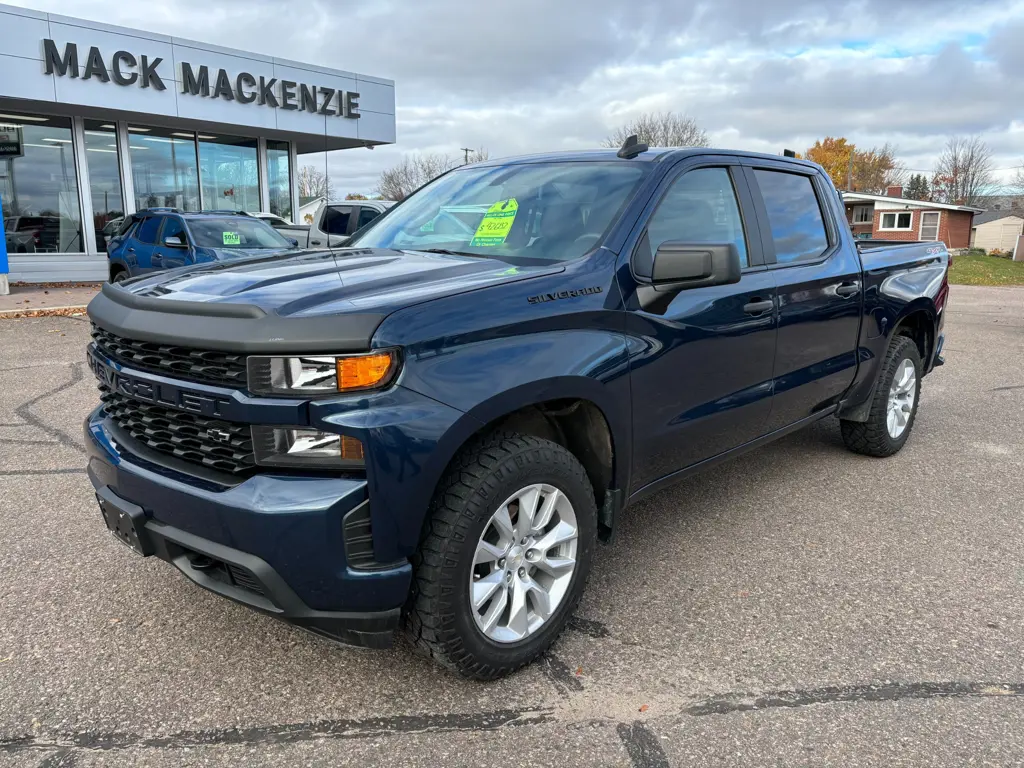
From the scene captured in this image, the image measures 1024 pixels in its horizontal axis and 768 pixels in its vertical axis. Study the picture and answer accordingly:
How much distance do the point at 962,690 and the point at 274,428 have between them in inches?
95.4

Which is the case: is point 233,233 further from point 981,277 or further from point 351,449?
point 981,277

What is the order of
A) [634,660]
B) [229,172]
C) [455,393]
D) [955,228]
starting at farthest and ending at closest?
[955,228]
[229,172]
[634,660]
[455,393]

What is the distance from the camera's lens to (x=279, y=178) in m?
23.0

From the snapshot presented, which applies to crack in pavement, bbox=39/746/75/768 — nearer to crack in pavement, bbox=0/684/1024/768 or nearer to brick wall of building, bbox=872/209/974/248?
crack in pavement, bbox=0/684/1024/768

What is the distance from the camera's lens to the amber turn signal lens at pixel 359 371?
2.22 metres

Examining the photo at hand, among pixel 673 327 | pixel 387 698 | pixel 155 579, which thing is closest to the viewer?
pixel 387 698

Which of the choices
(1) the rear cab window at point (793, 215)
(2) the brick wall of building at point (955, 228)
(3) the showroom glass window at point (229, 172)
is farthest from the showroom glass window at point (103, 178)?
(2) the brick wall of building at point (955, 228)

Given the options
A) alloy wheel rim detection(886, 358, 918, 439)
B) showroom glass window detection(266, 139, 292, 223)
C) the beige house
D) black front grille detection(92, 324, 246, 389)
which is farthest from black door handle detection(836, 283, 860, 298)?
the beige house

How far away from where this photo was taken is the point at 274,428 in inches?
88.3

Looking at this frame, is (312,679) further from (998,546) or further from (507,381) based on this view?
(998,546)

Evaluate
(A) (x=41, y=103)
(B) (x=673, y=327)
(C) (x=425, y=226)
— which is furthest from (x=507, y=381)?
(A) (x=41, y=103)

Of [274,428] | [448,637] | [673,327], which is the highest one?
[673,327]

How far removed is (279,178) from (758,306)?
71.2ft

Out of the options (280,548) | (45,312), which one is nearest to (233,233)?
(45,312)
